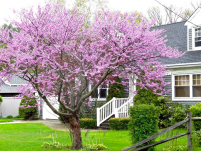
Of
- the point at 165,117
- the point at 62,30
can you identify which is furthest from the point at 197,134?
the point at 165,117

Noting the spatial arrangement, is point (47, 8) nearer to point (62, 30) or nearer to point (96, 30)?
point (62, 30)

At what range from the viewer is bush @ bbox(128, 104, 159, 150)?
842cm

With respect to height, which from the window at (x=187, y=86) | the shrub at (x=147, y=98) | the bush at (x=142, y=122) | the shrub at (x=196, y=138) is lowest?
the shrub at (x=196, y=138)

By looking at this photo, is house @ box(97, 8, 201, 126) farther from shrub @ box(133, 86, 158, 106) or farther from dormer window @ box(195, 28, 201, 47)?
shrub @ box(133, 86, 158, 106)

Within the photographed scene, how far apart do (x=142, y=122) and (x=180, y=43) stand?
33.6 ft

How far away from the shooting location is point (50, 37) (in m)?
8.44

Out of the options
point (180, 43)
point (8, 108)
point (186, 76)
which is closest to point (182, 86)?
point (186, 76)

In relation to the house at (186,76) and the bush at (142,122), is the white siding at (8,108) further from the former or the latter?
the bush at (142,122)

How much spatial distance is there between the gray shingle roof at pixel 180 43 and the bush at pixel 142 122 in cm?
808

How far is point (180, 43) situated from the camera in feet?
57.8

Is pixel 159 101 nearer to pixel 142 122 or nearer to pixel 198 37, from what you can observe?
pixel 198 37

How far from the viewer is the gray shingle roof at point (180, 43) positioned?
1606 centimetres

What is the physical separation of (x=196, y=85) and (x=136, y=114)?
819 centimetres

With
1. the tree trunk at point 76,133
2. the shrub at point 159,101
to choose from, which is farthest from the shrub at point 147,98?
the tree trunk at point 76,133
